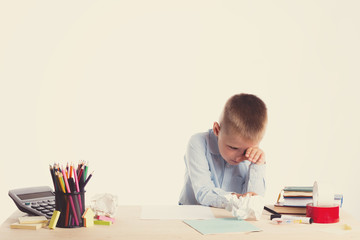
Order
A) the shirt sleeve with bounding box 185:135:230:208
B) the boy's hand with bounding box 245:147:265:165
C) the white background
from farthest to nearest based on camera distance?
the white background, the boy's hand with bounding box 245:147:265:165, the shirt sleeve with bounding box 185:135:230:208

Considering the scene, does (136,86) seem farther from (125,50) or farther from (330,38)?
(330,38)

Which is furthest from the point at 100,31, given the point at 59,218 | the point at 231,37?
the point at 59,218

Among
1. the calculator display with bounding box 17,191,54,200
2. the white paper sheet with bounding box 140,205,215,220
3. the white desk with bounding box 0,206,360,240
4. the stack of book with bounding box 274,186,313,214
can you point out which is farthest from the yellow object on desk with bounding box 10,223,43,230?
the stack of book with bounding box 274,186,313,214

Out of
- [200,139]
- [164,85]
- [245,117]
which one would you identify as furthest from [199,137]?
[164,85]

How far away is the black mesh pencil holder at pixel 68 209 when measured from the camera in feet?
4.48

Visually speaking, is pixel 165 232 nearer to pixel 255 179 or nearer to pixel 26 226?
pixel 26 226

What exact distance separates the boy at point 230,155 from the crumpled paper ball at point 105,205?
0.38 metres

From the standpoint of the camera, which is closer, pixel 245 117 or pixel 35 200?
pixel 35 200

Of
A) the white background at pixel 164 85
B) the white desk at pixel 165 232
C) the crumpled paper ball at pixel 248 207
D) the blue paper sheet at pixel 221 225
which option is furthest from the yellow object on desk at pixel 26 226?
the white background at pixel 164 85

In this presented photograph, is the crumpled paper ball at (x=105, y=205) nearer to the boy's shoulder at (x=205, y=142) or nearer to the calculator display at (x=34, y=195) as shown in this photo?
the calculator display at (x=34, y=195)

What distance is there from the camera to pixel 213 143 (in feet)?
6.63

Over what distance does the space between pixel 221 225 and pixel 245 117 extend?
533 mm

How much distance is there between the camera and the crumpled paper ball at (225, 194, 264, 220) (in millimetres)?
1467

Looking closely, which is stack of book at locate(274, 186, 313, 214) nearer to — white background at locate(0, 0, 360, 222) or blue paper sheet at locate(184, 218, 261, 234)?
blue paper sheet at locate(184, 218, 261, 234)
